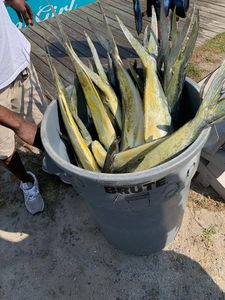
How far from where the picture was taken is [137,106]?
1.32 m

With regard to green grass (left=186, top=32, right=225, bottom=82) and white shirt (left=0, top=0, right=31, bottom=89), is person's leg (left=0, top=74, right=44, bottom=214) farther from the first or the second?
green grass (left=186, top=32, right=225, bottom=82)

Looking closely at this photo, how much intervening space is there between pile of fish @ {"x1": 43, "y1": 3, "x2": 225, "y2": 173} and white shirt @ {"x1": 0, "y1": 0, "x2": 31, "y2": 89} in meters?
0.59

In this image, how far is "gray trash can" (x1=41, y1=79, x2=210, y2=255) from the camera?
94 cm

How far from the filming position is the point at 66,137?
1.33 m

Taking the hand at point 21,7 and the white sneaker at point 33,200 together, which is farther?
the white sneaker at point 33,200

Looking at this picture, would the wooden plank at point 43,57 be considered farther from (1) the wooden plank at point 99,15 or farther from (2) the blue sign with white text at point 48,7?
(1) the wooden plank at point 99,15

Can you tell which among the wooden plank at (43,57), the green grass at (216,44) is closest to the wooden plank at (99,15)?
the wooden plank at (43,57)

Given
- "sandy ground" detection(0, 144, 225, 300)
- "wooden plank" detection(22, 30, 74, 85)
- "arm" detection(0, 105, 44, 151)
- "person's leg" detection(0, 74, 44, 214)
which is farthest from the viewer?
"wooden plank" detection(22, 30, 74, 85)

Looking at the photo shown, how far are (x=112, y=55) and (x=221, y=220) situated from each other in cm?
147

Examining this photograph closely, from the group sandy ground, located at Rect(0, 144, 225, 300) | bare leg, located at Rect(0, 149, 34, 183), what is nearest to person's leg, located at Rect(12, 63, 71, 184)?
bare leg, located at Rect(0, 149, 34, 183)

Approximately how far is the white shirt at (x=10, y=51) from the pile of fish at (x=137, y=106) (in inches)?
23.2

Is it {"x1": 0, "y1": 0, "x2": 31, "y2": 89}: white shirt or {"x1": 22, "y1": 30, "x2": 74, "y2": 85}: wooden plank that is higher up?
{"x1": 0, "y1": 0, "x2": 31, "y2": 89}: white shirt

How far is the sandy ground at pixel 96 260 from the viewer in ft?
5.44

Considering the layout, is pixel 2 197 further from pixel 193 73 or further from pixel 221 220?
pixel 193 73
